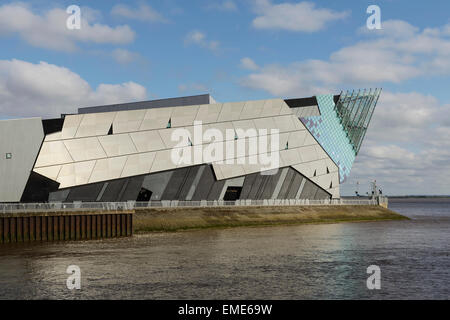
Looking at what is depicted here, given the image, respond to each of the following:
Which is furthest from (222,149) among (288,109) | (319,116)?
(319,116)

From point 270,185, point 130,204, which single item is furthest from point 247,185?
point 130,204

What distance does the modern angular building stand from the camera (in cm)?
5100

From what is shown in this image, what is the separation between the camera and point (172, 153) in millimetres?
58656

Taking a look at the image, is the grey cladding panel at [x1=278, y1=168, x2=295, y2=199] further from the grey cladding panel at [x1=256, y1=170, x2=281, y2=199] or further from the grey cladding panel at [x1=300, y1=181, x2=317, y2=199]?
the grey cladding panel at [x1=300, y1=181, x2=317, y2=199]

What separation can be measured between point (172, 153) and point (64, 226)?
60.3 ft

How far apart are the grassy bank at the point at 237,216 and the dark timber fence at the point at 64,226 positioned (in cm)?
216

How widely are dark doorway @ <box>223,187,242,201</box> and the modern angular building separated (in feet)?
0.47

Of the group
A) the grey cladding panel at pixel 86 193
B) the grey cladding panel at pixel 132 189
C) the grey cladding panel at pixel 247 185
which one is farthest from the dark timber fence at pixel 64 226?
the grey cladding panel at pixel 247 185

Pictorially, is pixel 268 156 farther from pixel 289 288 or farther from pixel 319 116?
pixel 289 288

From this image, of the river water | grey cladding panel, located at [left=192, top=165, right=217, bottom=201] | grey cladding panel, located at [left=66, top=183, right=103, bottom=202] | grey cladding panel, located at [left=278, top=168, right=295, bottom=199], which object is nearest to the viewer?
the river water

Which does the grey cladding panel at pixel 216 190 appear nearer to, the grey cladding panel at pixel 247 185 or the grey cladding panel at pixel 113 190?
the grey cladding panel at pixel 247 185

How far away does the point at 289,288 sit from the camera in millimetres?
23109

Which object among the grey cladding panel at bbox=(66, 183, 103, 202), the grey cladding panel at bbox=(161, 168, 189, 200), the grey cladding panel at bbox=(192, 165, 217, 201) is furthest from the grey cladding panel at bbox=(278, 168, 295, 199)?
the grey cladding panel at bbox=(66, 183, 103, 202)

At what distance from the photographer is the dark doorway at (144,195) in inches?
2277
